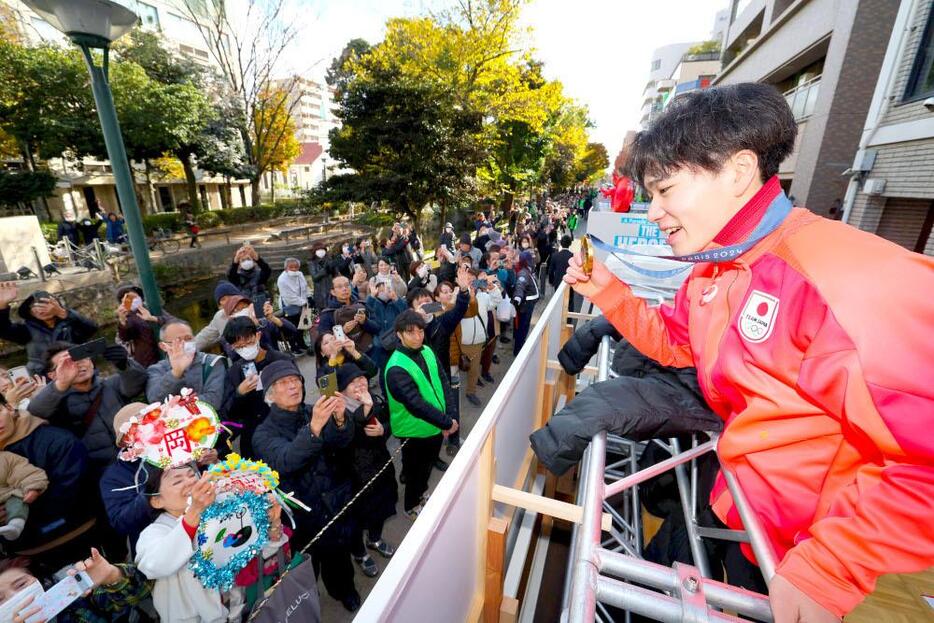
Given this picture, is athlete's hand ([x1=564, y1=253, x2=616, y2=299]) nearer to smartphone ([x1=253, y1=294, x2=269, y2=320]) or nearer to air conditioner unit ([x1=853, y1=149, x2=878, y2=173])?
smartphone ([x1=253, y1=294, x2=269, y2=320])

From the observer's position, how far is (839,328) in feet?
2.89

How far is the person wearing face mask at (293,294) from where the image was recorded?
683cm

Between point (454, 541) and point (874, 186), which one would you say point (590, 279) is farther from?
point (874, 186)

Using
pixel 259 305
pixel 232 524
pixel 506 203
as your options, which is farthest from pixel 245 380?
pixel 506 203

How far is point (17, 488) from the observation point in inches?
94.4

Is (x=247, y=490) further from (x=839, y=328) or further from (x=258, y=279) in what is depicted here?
(x=258, y=279)

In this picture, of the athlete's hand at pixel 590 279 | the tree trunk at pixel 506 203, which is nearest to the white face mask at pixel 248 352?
the athlete's hand at pixel 590 279

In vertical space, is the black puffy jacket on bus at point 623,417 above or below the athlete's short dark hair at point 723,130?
below

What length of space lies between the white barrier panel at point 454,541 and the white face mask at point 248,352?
273 cm

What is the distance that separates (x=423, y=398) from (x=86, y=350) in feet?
8.53

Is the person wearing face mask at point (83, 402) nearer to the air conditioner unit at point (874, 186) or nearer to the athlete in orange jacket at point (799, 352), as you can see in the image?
the athlete in orange jacket at point (799, 352)

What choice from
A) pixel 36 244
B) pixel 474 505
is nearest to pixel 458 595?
pixel 474 505

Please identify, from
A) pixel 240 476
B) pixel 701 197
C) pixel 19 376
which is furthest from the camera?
pixel 19 376

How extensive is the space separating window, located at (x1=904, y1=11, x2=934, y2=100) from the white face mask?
10.6 metres
